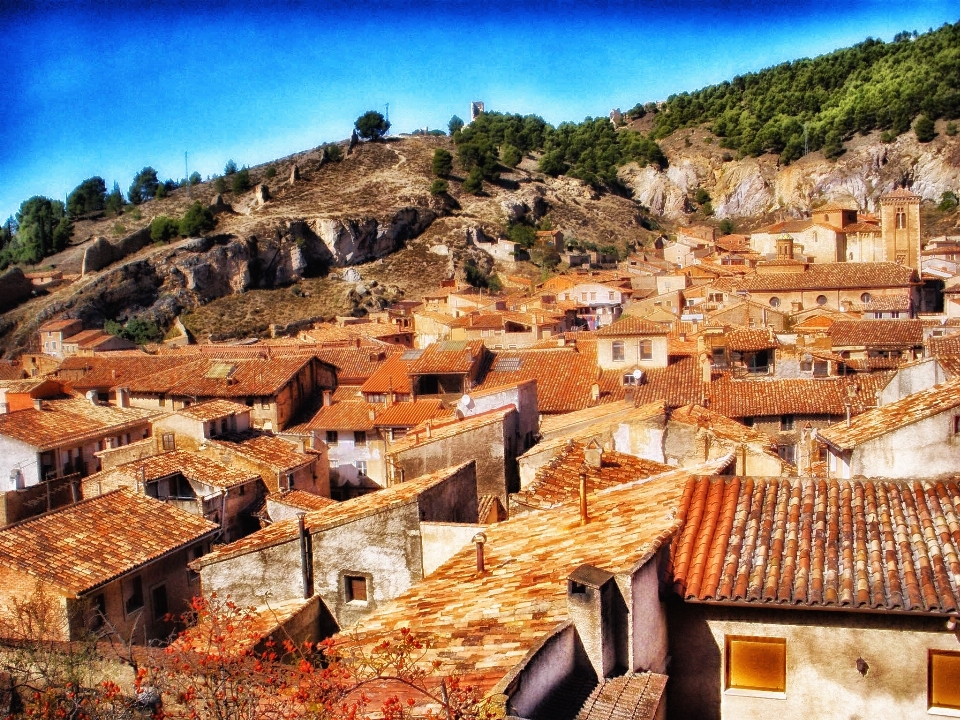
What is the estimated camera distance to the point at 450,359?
33.7 meters

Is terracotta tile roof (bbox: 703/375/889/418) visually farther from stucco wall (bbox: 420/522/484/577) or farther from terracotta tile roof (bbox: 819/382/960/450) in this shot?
stucco wall (bbox: 420/522/484/577)

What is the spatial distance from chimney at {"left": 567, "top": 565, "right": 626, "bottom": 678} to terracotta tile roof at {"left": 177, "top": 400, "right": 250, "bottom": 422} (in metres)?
21.0

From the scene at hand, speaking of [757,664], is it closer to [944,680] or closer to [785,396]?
[944,680]

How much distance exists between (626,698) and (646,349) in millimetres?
26835

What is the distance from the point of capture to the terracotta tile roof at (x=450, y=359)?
107 feet

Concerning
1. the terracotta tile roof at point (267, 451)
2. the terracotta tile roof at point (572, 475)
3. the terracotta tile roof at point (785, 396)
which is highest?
the terracotta tile roof at point (572, 475)

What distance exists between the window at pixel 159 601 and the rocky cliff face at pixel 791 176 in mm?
103072

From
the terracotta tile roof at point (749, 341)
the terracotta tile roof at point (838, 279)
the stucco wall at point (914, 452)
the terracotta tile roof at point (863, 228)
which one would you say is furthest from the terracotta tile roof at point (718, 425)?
the terracotta tile roof at point (863, 228)

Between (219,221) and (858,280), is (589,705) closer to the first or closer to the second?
(858,280)

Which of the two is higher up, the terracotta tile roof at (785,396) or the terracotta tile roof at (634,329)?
the terracotta tile roof at (634,329)

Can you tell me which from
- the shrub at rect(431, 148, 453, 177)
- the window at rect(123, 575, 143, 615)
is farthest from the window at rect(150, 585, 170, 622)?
the shrub at rect(431, 148, 453, 177)

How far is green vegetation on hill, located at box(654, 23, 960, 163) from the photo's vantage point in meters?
116

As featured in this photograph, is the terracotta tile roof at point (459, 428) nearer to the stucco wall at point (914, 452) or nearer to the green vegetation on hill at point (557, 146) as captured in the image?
the stucco wall at point (914, 452)

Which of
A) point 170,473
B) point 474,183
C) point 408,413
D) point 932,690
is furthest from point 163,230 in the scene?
point 932,690
